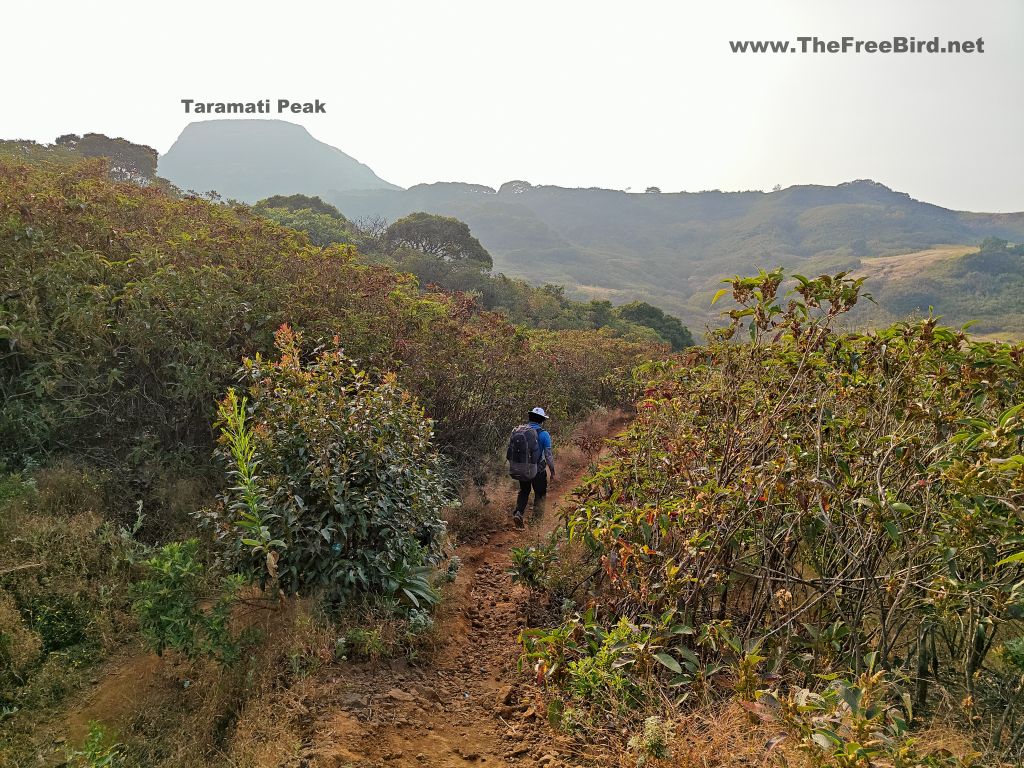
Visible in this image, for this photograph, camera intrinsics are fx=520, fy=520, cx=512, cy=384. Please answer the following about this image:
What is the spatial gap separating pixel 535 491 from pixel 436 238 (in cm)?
2900

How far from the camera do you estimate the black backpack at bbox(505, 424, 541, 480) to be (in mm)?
6707

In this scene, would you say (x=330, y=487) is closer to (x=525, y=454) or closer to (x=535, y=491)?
(x=525, y=454)

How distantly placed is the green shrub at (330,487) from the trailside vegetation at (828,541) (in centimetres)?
135

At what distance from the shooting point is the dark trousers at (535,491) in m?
6.81

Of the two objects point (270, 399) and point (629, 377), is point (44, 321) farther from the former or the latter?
point (629, 377)

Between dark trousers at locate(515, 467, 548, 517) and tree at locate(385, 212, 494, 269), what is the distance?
2649 centimetres

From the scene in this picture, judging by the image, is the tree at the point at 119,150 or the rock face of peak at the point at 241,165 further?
the rock face of peak at the point at 241,165

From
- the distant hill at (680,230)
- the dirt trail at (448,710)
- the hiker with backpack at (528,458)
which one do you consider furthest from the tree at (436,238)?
the distant hill at (680,230)

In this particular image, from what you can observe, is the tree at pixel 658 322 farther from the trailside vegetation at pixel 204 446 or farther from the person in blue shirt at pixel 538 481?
the person in blue shirt at pixel 538 481

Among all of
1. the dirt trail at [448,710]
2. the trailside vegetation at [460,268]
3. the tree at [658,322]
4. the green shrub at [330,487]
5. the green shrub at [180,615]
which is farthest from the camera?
the tree at [658,322]

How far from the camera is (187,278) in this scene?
578cm

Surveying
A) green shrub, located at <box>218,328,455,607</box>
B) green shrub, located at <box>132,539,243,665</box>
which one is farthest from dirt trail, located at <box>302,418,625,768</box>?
green shrub, located at <box>132,539,243,665</box>

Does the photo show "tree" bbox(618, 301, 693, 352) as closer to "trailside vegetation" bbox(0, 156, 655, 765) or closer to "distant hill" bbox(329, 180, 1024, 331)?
"trailside vegetation" bbox(0, 156, 655, 765)

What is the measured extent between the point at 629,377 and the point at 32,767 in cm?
1256
